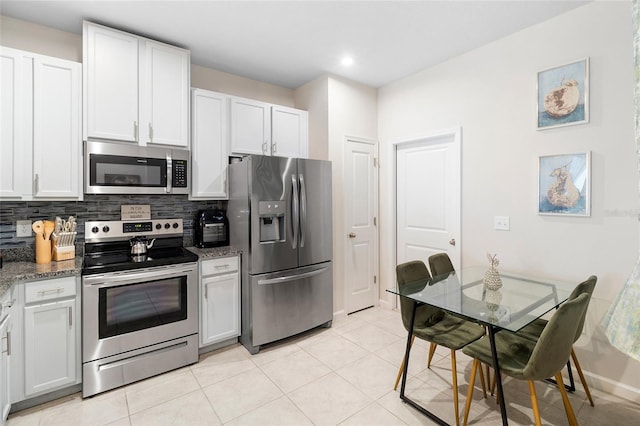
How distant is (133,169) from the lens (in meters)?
2.58

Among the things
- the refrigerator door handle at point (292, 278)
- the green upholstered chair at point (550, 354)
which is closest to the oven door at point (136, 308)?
the refrigerator door handle at point (292, 278)

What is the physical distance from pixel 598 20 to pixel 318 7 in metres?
2.05

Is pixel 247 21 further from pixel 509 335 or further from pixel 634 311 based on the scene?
pixel 509 335

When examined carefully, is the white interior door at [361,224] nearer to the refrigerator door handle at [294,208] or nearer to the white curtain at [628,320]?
the refrigerator door handle at [294,208]

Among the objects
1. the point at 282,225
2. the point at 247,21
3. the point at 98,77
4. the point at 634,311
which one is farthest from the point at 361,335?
the point at 98,77

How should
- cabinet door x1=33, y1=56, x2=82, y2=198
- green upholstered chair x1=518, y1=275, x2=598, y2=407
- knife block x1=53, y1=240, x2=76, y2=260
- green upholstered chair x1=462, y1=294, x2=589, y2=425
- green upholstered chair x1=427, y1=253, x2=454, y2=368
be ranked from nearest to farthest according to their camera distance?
green upholstered chair x1=462, y1=294, x2=589, y2=425, green upholstered chair x1=518, y1=275, x2=598, y2=407, cabinet door x1=33, y1=56, x2=82, y2=198, knife block x1=53, y1=240, x2=76, y2=260, green upholstered chair x1=427, y1=253, x2=454, y2=368

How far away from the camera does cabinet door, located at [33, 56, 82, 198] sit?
7.34ft

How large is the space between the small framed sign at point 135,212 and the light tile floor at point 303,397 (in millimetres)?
1417

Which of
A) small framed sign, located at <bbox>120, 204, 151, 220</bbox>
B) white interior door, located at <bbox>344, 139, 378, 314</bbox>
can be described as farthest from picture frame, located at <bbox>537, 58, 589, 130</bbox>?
small framed sign, located at <bbox>120, 204, 151, 220</bbox>

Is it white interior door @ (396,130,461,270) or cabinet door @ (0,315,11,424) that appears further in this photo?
white interior door @ (396,130,461,270)

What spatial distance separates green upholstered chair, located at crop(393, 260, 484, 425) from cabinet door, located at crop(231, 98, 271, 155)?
6.53ft

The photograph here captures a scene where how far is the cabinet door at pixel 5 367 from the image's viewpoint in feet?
5.63

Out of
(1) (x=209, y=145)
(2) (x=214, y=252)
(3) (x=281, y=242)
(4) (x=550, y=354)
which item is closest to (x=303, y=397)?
(3) (x=281, y=242)

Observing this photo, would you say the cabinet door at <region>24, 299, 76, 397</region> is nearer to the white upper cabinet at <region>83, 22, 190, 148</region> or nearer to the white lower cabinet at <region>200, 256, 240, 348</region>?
the white lower cabinet at <region>200, 256, 240, 348</region>
